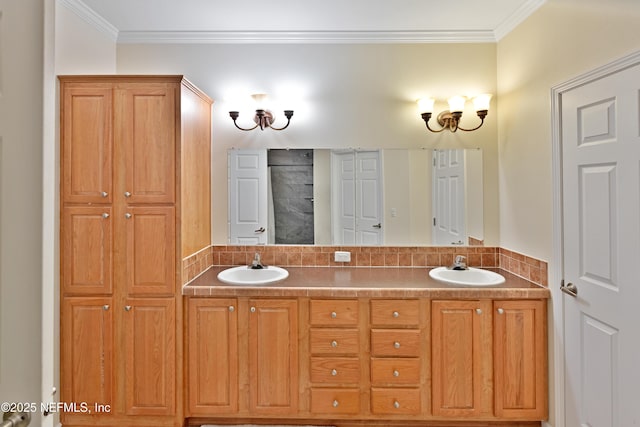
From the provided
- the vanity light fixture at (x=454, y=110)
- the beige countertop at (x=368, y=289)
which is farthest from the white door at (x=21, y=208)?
the vanity light fixture at (x=454, y=110)

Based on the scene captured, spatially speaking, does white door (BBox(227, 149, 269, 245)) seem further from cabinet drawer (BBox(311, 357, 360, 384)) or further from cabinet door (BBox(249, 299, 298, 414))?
cabinet drawer (BBox(311, 357, 360, 384))

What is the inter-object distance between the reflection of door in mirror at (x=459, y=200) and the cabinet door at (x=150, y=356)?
2006mm

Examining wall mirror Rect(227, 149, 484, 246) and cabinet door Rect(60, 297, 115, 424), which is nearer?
cabinet door Rect(60, 297, 115, 424)

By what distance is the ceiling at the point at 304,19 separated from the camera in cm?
227

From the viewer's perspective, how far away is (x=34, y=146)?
32.6 inches

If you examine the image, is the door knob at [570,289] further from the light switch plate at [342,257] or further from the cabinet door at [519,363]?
the light switch plate at [342,257]

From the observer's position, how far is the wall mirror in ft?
8.79

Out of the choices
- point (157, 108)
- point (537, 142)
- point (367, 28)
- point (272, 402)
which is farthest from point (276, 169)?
point (537, 142)

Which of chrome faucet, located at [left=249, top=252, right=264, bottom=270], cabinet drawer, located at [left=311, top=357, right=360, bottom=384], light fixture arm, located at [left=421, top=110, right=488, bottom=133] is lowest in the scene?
cabinet drawer, located at [left=311, top=357, right=360, bottom=384]

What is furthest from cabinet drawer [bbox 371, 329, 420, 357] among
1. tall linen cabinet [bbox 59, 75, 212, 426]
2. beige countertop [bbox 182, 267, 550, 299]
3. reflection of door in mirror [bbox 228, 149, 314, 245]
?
tall linen cabinet [bbox 59, 75, 212, 426]

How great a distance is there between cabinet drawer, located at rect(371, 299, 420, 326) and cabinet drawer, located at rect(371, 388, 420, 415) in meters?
0.41

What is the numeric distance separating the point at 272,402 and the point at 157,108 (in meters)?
1.95

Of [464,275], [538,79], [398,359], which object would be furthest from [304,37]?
[398,359]

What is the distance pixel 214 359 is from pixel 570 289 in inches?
83.1
